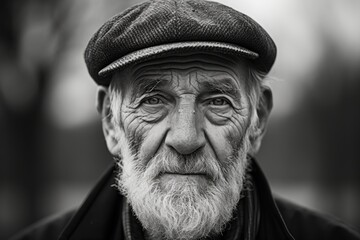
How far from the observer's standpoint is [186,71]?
278 centimetres

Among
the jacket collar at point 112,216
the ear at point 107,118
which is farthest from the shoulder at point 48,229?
the ear at point 107,118

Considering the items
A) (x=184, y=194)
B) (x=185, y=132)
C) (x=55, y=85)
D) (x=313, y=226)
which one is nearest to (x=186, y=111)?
(x=185, y=132)

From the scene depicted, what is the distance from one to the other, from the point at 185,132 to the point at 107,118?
2.71 feet

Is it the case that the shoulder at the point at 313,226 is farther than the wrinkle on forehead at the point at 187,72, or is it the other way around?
the shoulder at the point at 313,226

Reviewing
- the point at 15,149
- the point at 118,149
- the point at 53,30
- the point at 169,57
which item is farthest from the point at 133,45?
the point at 15,149

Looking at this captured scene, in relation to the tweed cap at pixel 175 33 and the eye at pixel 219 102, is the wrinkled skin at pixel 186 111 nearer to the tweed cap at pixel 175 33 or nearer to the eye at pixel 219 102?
the eye at pixel 219 102

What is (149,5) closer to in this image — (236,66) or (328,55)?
(236,66)

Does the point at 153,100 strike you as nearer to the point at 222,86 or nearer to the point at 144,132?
the point at 144,132

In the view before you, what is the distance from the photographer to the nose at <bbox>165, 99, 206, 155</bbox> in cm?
265

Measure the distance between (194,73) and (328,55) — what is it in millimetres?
7280

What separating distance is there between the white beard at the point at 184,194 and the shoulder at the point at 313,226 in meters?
0.53

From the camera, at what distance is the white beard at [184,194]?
2738 millimetres

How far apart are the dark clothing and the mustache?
0.48 m

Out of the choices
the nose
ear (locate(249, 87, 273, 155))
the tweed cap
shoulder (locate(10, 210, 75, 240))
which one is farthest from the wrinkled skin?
shoulder (locate(10, 210, 75, 240))
